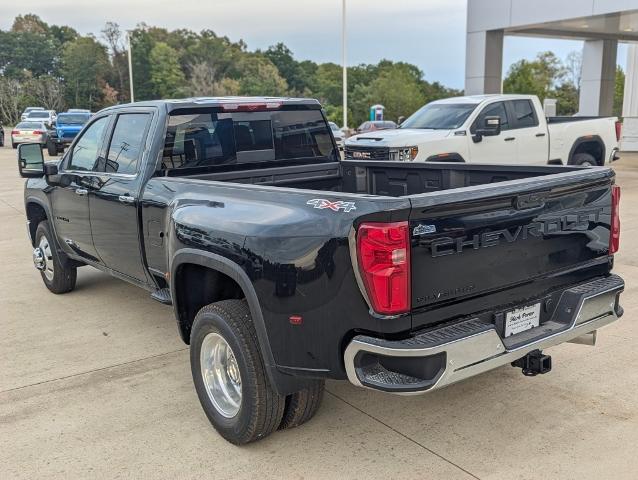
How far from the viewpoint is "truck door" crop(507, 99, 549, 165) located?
12086mm

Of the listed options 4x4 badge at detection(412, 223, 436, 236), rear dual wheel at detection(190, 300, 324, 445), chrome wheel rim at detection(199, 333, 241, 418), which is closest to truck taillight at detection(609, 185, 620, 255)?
4x4 badge at detection(412, 223, 436, 236)

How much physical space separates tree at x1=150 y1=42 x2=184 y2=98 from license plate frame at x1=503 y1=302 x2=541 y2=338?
81.5 m

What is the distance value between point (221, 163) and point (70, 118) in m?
26.3

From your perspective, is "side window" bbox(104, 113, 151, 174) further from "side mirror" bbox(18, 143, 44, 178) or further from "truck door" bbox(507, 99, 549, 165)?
"truck door" bbox(507, 99, 549, 165)

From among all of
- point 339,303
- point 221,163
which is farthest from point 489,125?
point 339,303

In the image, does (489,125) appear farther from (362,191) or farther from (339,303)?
(339,303)

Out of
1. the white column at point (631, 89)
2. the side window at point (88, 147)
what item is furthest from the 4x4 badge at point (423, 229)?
the white column at point (631, 89)

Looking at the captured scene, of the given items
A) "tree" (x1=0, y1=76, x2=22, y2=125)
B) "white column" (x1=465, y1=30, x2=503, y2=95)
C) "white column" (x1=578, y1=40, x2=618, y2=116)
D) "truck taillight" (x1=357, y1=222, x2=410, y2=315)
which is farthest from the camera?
"tree" (x1=0, y1=76, x2=22, y2=125)

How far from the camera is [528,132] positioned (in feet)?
40.0

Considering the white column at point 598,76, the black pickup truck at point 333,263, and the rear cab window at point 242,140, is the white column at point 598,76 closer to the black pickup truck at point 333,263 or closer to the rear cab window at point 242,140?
the rear cab window at point 242,140

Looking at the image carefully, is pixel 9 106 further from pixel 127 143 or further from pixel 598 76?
pixel 127 143

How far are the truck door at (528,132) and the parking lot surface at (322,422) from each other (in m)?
7.26

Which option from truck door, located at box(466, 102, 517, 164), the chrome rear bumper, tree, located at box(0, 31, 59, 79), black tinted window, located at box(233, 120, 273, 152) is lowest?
the chrome rear bumper

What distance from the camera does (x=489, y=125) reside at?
36.8ft
